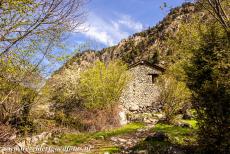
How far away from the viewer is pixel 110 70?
902 inches

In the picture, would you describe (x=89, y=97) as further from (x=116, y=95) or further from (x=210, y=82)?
(x=210, y=82)

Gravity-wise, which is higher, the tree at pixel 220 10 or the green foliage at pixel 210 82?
the tree at pixel 220 10

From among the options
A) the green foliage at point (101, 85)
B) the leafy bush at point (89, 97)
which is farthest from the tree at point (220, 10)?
the green foliage at point (101, 85)

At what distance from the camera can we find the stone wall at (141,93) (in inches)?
1139

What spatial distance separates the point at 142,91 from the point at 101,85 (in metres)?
9.52

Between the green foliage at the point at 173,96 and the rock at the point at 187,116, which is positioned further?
the rock at the point at 187,116

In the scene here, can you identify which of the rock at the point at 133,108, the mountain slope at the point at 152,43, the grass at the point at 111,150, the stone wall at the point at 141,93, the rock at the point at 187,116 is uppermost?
the mountain slope at the point at 152,43

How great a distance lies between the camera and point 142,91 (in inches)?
1166

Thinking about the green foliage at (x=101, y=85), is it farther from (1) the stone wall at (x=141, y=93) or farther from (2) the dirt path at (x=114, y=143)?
(2) the dirt path at (x=114, y=143)

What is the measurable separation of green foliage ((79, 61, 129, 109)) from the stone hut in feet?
17.2

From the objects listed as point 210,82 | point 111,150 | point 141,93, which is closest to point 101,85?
point 141,93

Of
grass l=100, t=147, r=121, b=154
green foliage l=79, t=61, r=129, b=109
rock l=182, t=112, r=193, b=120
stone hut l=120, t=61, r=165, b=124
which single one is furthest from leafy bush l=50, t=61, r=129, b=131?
grass l=100, t=147, r=121, b=154

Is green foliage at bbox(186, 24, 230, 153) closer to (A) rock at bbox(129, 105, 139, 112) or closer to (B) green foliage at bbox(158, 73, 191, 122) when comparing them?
(B) green foliage at bbox(158, 73, 191, 122)

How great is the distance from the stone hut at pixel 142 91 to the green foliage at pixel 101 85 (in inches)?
206
